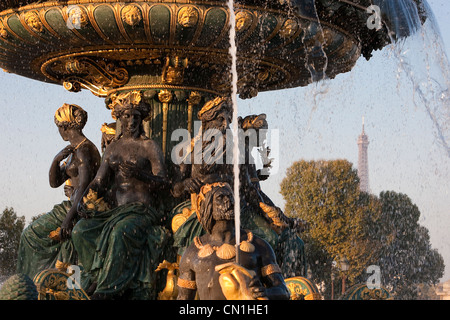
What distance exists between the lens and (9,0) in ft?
21.8

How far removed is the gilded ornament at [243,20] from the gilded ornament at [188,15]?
0.32 meters

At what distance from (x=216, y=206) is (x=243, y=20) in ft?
6.04

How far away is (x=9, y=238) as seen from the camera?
20078 millimetres

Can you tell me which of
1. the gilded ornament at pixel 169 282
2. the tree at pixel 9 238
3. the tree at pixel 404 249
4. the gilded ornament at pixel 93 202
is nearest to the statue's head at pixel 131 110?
the gilded ornament at pixel 93 202

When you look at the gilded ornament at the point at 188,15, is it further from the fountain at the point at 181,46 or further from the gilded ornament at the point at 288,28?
the gilded ornament at the point at 288,28

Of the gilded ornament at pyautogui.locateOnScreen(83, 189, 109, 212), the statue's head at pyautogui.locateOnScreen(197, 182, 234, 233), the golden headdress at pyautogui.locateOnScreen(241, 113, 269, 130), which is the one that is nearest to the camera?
the statue's head at pyautogui.locateOnScreen(197, 182, 234, 233)

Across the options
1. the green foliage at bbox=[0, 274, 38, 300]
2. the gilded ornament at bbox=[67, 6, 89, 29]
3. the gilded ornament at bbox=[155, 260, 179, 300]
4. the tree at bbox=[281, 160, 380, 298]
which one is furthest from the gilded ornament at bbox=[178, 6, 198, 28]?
the tree at bbox=[281, 160, 380, 298]

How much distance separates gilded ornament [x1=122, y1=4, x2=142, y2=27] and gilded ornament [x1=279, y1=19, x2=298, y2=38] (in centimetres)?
111

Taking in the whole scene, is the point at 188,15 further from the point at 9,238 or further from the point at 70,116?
the point at 9,238

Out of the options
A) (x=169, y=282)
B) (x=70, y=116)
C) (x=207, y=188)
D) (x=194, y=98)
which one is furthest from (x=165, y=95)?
(x=207, y=188)

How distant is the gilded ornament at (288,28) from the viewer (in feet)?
21.6

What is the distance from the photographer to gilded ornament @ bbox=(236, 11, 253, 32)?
6.36 m

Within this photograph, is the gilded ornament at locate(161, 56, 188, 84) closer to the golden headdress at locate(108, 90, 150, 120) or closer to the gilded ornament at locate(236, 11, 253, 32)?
the golden headdress at locate(108, 90, 150, 120)
